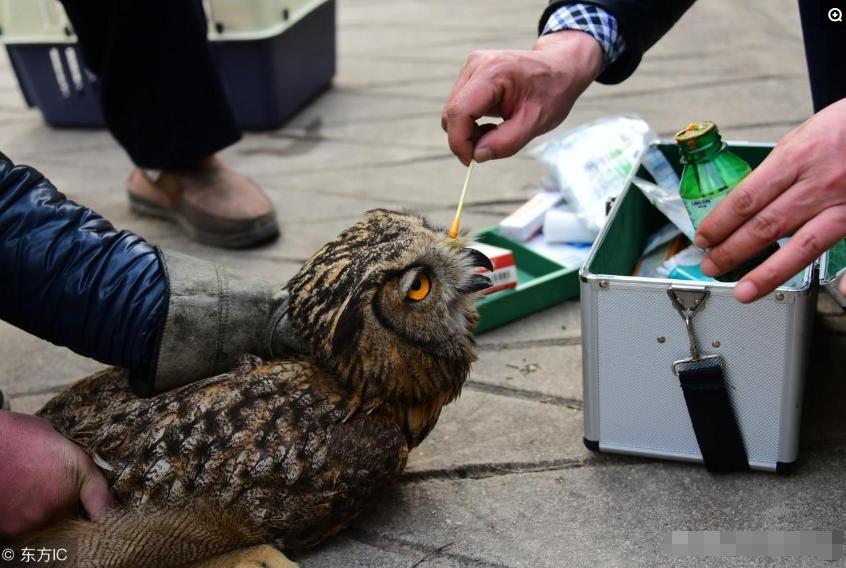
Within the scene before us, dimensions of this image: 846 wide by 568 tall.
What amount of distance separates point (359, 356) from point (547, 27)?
87 centimetres

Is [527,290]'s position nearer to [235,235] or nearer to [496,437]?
[496,437]

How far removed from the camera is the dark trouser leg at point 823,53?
2082 millimetres

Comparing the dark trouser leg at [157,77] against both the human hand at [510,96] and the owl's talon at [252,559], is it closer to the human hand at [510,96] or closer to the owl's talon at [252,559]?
the human hand at [510,96]

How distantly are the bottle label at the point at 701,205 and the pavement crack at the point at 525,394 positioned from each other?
62 centimetres

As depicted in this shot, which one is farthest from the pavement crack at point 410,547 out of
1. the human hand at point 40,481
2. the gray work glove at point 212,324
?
the human hand at point 40,481

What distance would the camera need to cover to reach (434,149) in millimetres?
3842

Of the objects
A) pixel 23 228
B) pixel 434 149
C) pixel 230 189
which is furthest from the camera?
pixel 434 149

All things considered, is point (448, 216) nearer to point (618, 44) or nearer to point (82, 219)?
point (618, 44)

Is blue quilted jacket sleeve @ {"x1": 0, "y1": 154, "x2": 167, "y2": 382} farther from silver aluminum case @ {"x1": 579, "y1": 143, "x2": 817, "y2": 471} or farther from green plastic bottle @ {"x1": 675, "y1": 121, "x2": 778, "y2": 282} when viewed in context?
green plastic bottle @ {"x1": 675, "y1": 121, "x2": 778, "y2": 282}

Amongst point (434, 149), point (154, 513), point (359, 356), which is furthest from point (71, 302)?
point (434, 149)

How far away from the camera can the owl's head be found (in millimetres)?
1738

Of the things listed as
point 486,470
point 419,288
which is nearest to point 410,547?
point 486,470

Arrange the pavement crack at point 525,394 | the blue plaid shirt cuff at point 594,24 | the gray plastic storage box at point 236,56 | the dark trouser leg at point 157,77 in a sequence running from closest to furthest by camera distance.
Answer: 1. the blue plaid shirt cuff at point 594,24
2. the pavement crack at point 525,394
3. the dark trouser leg at point 157,77
4. the gray plastic storage box at point 236,56

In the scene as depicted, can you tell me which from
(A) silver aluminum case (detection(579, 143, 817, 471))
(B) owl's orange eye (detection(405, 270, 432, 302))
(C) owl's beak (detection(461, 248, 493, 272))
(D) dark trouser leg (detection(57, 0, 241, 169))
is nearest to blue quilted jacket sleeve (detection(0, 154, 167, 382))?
(B) owl's orange eye (detection(405, 270, 432, 302))
